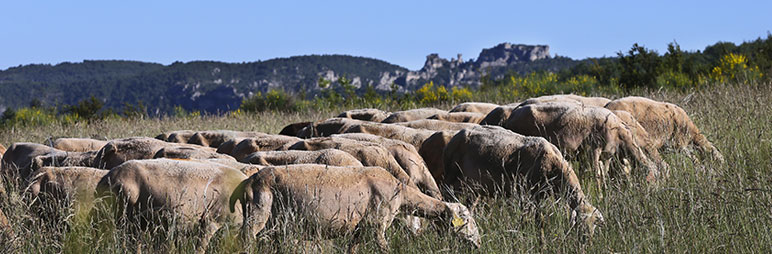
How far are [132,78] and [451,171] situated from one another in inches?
4902

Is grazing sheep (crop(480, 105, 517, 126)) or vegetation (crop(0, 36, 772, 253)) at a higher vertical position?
grazing sheep (crop(480, 105, 517, 126))

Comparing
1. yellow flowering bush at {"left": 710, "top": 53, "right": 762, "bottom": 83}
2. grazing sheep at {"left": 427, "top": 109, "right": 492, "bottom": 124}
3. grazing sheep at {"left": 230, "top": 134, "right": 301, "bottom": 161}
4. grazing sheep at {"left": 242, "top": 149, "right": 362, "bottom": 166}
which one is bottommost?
yellow flowering bush at {"left": 710, "top": 53, "right": 762, "bottom": 83}

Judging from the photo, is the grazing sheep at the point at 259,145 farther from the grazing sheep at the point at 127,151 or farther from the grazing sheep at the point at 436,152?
the grazing sheep at the point at 436,152

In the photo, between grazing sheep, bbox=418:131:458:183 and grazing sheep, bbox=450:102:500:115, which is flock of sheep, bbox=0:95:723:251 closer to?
grazing sheep, bbox=418:131:458:183

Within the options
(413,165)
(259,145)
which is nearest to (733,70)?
(413,165)

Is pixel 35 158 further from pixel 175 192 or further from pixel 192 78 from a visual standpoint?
pixel 192 78

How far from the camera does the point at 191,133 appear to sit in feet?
31.9

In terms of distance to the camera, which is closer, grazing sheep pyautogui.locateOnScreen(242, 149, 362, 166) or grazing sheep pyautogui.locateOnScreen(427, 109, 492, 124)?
grazing sheep pyautogui.locateOnScreen(242, 149, 362, 166)

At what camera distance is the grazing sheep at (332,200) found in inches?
176

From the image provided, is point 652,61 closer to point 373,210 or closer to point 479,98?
point 479,98

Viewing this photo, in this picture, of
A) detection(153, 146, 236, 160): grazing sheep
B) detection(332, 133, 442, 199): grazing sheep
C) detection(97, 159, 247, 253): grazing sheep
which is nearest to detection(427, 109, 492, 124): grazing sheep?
detection(332, 133, 442, 199): grazing sheep

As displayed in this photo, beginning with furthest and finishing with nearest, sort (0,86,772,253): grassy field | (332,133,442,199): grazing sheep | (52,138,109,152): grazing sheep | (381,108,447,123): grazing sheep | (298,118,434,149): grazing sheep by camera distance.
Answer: (381,108,447,123): grazing sheep < (52,138,109,152): grazing sheep < (298,118,434,149): grazing sheep < (332,133,442,199): grazing sheep < (0,86,772,253): grassy field

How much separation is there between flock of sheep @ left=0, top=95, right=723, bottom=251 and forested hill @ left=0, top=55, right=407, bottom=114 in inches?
4199

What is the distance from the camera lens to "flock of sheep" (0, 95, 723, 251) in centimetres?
450
